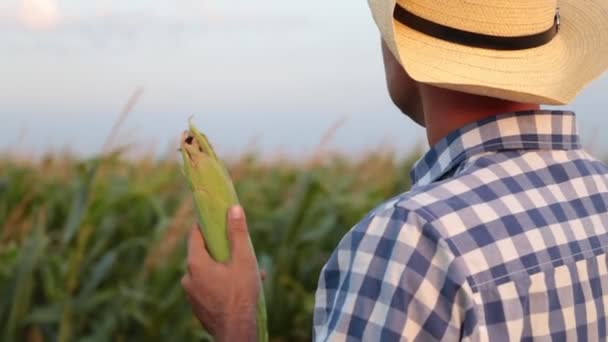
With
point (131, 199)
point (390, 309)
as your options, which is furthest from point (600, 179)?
point (131, 199)

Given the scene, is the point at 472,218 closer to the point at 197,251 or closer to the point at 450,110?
the point at 450,110

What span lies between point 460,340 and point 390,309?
0.10 m

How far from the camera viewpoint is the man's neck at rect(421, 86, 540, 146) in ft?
4.86

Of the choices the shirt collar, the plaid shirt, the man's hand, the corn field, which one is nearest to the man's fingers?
the man's hand

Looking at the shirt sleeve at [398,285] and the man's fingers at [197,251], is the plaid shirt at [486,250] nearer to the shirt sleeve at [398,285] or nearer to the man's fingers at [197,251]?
the shirt sleeve at [398,285]

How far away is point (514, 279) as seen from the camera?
4.43 ft

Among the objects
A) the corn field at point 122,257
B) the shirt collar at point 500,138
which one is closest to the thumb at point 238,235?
the shirt collar at point 500,138

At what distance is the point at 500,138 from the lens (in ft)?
4.78

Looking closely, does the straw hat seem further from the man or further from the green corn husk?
the green corn husk

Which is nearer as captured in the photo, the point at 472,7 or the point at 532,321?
the point at 532,321

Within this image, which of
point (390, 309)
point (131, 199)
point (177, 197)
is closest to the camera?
point (390, 309)

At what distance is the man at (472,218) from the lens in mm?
1288

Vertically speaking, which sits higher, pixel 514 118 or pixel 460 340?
pixel 514 118

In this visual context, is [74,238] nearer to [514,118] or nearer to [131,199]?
[131,199]
